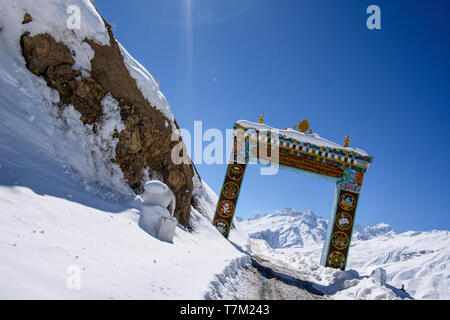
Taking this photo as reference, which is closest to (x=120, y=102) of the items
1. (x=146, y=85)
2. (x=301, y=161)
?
(x=146, y=85)

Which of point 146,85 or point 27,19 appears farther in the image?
point 146,85

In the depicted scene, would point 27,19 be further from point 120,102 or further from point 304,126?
point 304,126

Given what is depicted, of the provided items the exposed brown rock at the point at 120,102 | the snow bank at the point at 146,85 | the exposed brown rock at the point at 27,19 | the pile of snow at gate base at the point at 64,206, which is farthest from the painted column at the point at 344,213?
the exposed brown rock at the point at 27,19

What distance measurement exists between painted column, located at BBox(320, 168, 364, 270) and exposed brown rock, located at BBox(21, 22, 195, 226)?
1017 cm

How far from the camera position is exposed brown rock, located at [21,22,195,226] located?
11.5 meters

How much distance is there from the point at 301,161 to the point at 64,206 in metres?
15.5

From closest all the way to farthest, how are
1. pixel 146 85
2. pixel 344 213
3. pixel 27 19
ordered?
1. pixel 27 19
2. pixel 146 85
3. pixel 344 213

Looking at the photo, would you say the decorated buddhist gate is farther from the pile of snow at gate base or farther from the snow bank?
the pile of snow at gate base

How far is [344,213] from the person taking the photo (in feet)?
61.3

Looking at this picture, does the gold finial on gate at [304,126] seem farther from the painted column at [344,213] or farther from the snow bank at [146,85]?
the snow bank at [146,85]

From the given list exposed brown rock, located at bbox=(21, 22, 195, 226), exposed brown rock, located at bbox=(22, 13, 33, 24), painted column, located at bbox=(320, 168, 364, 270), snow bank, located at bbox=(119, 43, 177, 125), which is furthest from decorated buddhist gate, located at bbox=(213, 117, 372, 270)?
exposed brown rock, located at bbox=(22, 13, 33, 24)

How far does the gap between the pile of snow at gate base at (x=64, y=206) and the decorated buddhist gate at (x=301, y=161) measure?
744 centimetres

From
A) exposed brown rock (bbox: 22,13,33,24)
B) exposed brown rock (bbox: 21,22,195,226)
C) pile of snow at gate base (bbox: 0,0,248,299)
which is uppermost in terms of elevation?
exposed brown rock (bbox: 22,13,33,24)

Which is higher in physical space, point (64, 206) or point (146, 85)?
point (146, 85)
